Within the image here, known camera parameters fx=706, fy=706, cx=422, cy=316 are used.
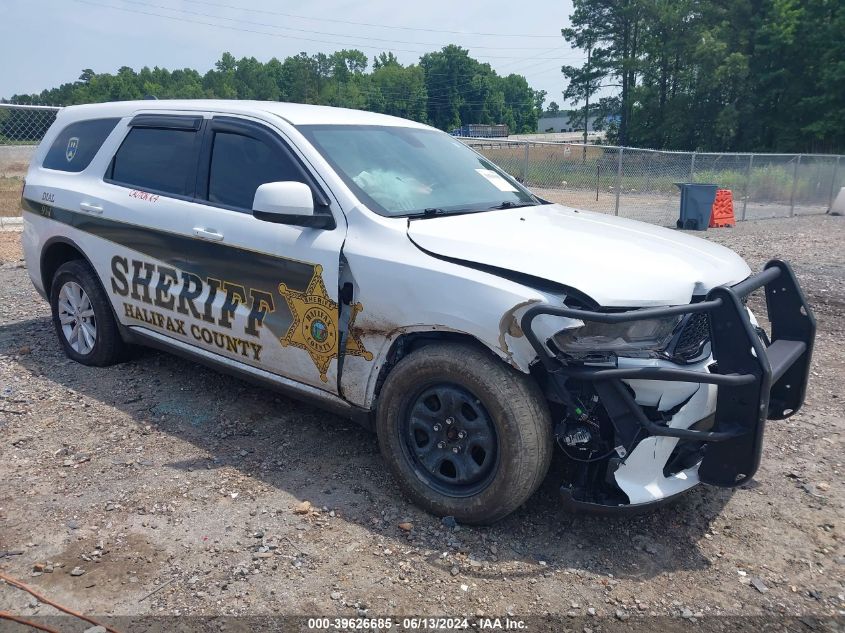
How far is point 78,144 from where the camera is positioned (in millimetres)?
5238

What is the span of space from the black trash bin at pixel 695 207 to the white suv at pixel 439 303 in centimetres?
1163

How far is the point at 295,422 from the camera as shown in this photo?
4.44 m

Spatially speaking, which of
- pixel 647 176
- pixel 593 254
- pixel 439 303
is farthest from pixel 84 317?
pixel 647 176

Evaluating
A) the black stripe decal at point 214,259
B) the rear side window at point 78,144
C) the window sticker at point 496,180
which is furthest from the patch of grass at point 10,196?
the window sticker at point 496,180

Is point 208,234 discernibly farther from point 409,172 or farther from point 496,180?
point 496,180

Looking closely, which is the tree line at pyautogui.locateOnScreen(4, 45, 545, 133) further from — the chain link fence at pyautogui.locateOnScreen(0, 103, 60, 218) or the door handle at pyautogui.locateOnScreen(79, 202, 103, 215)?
the door handle at pyautogui.locateOnScreen(79, 202, 103, 215)

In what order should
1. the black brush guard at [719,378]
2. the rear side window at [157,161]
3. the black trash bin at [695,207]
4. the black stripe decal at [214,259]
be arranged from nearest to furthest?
the black brush guard at [719,378]
the black stripe decal at [214,259]
the rear side window at [157,161]
the black trash bin at [695,207]

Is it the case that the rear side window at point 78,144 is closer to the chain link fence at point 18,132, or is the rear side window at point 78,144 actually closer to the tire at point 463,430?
the tire at point 463,430

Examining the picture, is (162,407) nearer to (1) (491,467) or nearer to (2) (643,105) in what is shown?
(1) (491,467)

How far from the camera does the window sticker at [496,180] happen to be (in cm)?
443

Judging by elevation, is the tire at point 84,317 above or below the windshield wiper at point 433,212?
below

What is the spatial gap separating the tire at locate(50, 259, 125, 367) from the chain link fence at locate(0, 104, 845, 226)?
967 cm

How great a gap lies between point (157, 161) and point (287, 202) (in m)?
1.64

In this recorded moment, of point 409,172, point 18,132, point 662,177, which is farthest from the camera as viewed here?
point 662,177
